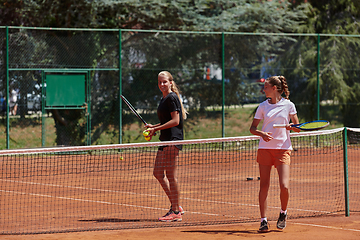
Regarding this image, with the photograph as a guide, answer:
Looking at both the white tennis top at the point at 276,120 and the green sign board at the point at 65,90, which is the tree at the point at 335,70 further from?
Answer: the white tennis top at the point at 276,120

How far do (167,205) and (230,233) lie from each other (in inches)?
80.1

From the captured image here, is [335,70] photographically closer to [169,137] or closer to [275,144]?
[169,137]

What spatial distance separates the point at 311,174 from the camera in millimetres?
10859

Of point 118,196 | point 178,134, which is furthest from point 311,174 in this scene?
point 178,134

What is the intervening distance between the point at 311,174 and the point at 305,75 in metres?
6.10

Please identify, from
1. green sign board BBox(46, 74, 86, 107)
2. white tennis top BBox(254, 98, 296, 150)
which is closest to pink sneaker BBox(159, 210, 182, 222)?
white tennis top BBox(254, 98, 296, 150)

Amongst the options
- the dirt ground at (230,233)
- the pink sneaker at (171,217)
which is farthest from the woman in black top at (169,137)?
the dirt ground at (230,233)

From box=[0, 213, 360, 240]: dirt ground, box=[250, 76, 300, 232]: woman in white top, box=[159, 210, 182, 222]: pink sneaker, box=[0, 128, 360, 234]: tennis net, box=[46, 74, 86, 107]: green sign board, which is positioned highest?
box=[46, 74, 86, 107]: green sign board

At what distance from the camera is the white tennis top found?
5996mm

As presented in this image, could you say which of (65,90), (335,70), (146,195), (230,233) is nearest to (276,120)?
(230,233)

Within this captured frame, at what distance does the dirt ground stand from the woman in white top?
0.68 ft

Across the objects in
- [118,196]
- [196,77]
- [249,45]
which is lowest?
[118,196]

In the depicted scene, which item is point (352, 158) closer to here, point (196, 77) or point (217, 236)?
point (196, 77)

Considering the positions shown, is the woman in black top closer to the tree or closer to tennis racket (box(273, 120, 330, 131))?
tennis racket (box(273, 120, 330, 131))
